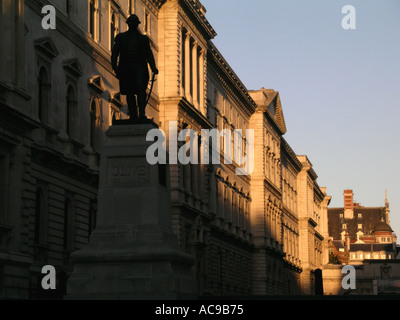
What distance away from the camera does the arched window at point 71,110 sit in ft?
144

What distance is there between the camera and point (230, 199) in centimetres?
8138

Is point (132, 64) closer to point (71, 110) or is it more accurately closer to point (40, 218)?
point (40, 218)

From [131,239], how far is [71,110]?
2110 cm

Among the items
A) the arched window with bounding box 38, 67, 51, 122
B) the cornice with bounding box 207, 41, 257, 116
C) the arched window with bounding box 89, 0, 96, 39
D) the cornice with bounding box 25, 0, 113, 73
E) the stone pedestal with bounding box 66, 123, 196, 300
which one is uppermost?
the cornice with bounding box 207, 41, 257, 116

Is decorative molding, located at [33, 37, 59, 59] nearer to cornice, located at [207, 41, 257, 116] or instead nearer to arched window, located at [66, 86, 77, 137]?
arched window, located at [66, 86, 77, 137]

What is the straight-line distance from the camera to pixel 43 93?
1624 inches

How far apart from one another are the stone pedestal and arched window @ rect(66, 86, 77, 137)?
61.8 ft

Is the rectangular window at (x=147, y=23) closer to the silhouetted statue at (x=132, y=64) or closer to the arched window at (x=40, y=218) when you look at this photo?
the arched window at (x=40, y=218)

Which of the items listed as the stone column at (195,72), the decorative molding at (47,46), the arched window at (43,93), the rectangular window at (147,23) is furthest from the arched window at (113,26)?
the stone column at (195,72)

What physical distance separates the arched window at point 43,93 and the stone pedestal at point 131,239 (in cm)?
1603

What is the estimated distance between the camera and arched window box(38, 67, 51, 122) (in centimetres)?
4094

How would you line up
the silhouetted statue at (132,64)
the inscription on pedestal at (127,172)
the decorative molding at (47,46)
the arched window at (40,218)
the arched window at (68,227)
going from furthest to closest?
the arched window at (68,227) < the decorative molding at (47,46) < the arched window at (40,218) < the silhouetted statue at (132,64) < the inscription on pedestal at (127,172)

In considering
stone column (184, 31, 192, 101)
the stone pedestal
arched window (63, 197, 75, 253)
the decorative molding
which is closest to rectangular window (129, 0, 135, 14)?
stone column (184, 31, 192, 101)
